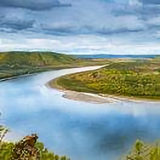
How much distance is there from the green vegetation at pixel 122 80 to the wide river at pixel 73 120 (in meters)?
0.11

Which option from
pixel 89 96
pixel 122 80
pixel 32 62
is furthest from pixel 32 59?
pixel 122 80

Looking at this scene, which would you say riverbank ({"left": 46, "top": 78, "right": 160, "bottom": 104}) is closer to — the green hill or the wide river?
the wide river

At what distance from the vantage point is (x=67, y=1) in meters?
3.50

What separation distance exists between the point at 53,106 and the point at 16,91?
482 millimetres

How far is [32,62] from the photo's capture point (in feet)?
12.7

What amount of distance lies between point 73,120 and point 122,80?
69 cm

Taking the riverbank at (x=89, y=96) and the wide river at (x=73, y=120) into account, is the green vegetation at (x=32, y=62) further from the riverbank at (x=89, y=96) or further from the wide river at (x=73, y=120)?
the riverbank at (x=89, y=96)

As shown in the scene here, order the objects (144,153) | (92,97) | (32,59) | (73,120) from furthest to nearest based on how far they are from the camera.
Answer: (32,59)
(92,97)
(73,120)
(144,153)

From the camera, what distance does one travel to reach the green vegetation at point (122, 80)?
140 inches

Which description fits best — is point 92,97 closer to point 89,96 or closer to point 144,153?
point 89,96

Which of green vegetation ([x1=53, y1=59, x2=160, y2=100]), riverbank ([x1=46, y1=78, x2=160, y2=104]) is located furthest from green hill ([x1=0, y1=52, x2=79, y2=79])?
riverbank ([x1=46, y1=78, x2=160, y2=104])

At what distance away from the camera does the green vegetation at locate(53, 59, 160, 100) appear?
354cm

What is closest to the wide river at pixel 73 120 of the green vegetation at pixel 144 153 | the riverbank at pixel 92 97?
the riverbank at pixel 92 97

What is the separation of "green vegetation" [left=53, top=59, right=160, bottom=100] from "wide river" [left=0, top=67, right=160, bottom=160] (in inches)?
4.2
